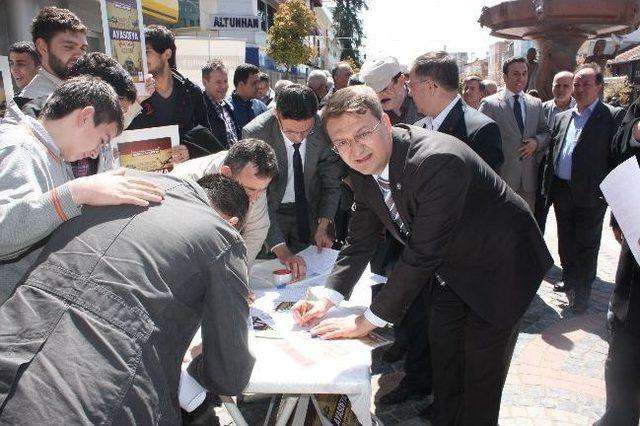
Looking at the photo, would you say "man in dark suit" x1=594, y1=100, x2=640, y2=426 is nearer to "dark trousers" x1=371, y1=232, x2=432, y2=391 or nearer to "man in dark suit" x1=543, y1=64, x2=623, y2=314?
"dark trousers" x1=371, y1=232, x2=432, y2=391

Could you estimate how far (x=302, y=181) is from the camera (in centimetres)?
321

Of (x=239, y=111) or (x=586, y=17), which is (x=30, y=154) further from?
(x=586, y=17)

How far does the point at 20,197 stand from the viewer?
137cm

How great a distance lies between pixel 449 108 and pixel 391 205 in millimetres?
1117

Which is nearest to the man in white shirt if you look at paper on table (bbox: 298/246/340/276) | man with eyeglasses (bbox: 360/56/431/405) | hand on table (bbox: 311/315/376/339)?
man with eyeglasses (bbox: 360/56/431/405)

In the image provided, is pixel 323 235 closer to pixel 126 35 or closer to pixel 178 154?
pixel 178 154

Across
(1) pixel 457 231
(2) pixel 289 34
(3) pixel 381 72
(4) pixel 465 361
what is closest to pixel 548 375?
(4) pixel 465 361

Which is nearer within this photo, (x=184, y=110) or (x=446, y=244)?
(x=446, y=244)

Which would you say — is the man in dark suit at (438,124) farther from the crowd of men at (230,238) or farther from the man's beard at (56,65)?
the man's beard at (56,65)

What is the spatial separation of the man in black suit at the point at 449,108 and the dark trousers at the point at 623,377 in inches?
41.8

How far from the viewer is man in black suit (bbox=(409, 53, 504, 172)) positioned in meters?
2.79

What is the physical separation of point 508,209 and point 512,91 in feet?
9.90

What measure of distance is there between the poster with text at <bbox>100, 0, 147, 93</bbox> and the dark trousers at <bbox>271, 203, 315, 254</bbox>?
42.8 inches

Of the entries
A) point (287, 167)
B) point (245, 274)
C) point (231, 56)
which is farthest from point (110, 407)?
point (231, 56)
